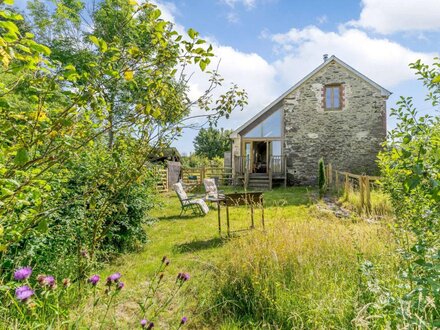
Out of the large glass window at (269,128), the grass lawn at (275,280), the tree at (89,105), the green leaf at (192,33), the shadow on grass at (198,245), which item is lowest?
the shadow on grass at (198,245)

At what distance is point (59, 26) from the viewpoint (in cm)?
1328

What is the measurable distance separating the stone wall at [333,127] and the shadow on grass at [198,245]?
11679 millimetres

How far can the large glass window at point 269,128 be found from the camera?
1691 centimetres

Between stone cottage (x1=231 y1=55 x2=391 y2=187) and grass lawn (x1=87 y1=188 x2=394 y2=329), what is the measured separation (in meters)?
12.3

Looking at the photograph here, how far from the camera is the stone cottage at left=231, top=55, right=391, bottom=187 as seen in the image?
51.1 ft

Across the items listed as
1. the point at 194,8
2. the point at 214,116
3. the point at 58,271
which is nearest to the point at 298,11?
the point at 194,8

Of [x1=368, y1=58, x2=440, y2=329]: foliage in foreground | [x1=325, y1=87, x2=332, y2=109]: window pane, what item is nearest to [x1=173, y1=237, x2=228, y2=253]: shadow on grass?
[x1=368, y1=58, x2=440, y2=329]: foliage in foreground

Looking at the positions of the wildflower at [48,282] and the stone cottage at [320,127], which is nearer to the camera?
the wildflower at [48,282]

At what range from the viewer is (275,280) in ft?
10.1

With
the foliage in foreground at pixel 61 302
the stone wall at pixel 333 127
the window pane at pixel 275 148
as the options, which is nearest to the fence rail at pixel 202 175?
the window pane at pixel 275 148

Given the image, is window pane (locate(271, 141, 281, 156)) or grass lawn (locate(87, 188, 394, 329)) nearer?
grass lawn (locate(87, 188, 394, 329))

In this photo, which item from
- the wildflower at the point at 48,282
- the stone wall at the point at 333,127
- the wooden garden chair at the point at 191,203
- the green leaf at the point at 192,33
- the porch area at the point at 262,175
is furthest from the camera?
the porch area at the point at 262,175

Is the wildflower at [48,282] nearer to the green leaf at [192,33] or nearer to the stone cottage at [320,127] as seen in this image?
the green leaf at [192,33]

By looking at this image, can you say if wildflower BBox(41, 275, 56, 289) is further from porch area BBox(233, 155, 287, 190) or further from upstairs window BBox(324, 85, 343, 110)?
upstairs window BBox(324, 85, 343, 110)
